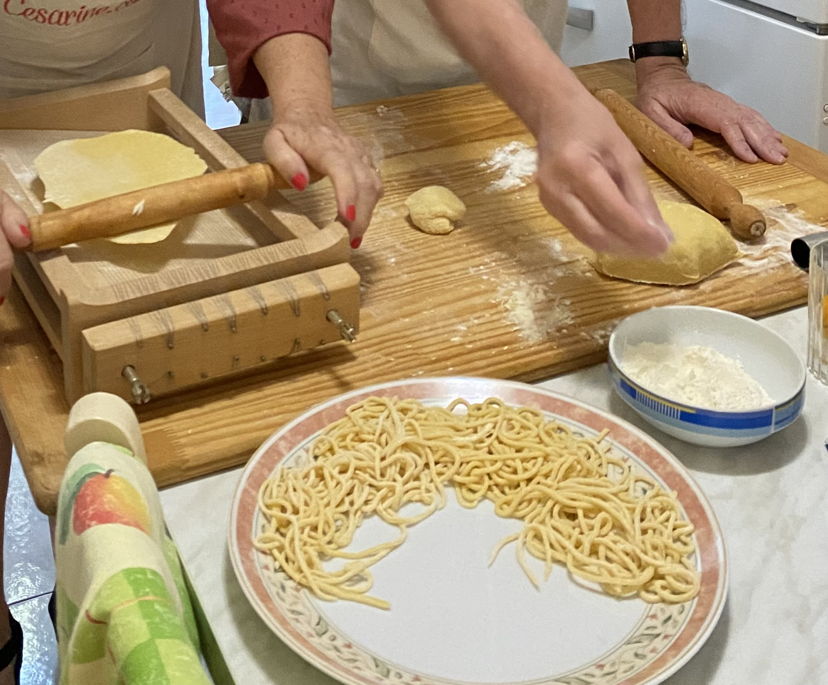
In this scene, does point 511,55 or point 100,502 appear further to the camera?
point 511,55

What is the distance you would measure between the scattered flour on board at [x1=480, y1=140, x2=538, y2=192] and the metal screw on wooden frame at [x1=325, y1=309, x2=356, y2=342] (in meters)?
0.47

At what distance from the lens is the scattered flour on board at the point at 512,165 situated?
145 cm

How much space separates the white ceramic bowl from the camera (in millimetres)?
950

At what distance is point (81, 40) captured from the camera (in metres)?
1.45

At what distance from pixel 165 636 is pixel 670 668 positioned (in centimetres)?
36

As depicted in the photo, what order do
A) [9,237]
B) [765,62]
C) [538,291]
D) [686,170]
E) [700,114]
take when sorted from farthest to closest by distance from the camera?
[765,62], [700,114], [686,170], [538,291], [9,237]

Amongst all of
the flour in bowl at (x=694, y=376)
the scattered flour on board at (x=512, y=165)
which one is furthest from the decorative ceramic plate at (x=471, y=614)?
the scattered flour on board at (x=512, y=165)

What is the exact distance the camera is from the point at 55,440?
3.14 ft

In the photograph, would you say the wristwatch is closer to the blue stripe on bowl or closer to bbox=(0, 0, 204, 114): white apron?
bbox=(0, 0, 204, 114): white apron

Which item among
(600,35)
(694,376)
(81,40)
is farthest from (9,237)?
(600,35)

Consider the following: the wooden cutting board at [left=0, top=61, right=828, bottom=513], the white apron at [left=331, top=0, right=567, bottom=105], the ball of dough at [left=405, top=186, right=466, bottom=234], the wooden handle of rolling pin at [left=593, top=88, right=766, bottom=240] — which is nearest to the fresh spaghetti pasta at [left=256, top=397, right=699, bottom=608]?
the wooden cutting board at [left=0, top=61, right=828, bottom=513]

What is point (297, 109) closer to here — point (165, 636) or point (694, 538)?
point (694, 538)

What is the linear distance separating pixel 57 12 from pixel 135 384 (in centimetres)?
69

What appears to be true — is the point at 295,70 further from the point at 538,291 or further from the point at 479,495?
the point at 479,495
